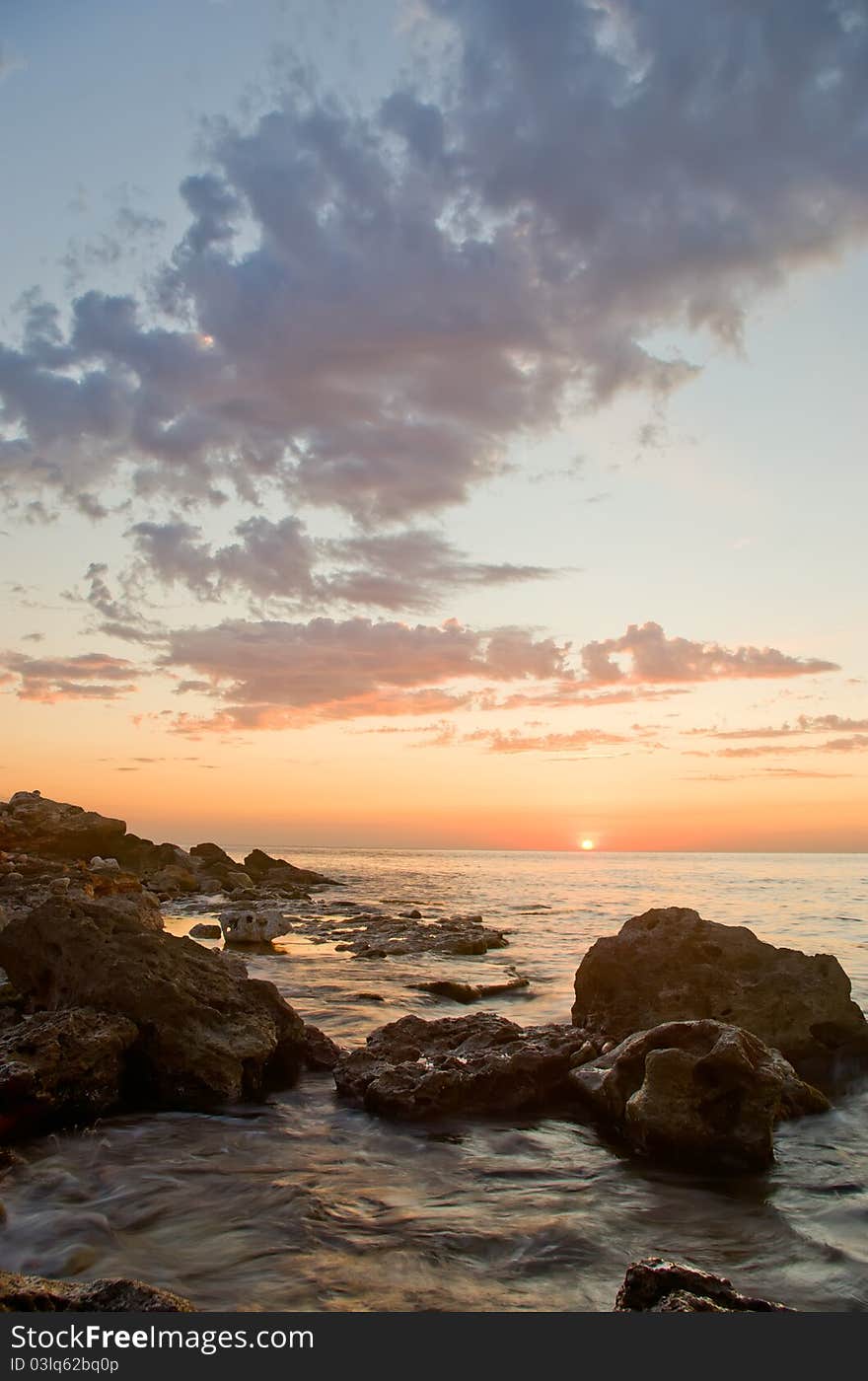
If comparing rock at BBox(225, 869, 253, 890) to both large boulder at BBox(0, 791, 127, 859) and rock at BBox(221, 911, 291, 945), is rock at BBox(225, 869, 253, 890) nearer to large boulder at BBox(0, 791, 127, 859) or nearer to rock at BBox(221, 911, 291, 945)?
large boulder at BBox(0, 791, 127, 859)

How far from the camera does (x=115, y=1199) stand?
7.75 metres

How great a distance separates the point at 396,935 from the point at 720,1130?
2374cm

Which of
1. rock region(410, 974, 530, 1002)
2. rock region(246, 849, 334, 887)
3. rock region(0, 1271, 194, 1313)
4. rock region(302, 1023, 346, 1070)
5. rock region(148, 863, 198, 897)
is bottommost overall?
rock region(246, 849, 334, 887)

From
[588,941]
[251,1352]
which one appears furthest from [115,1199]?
[588,941]

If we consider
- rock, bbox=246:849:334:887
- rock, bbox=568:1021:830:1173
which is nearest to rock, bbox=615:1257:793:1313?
rock, bbox=568:1021:830:1173

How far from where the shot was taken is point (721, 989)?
521 inches

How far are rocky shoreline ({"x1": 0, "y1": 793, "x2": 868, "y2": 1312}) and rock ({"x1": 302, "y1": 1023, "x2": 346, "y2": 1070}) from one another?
0.08 ft

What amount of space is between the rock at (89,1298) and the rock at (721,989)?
9362mm

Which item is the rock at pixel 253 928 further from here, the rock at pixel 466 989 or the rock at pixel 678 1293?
the rock at pixel 678 1293

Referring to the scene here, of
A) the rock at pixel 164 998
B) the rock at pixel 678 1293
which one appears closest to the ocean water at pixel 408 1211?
the rock at pixel 164 998

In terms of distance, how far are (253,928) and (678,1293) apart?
2621 centimetres

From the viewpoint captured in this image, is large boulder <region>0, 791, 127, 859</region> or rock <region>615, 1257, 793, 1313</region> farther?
large boulder <region>0, 791, 127, 859</region>

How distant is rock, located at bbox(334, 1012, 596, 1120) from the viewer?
10.5 m

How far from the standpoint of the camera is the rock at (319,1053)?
1258cm
